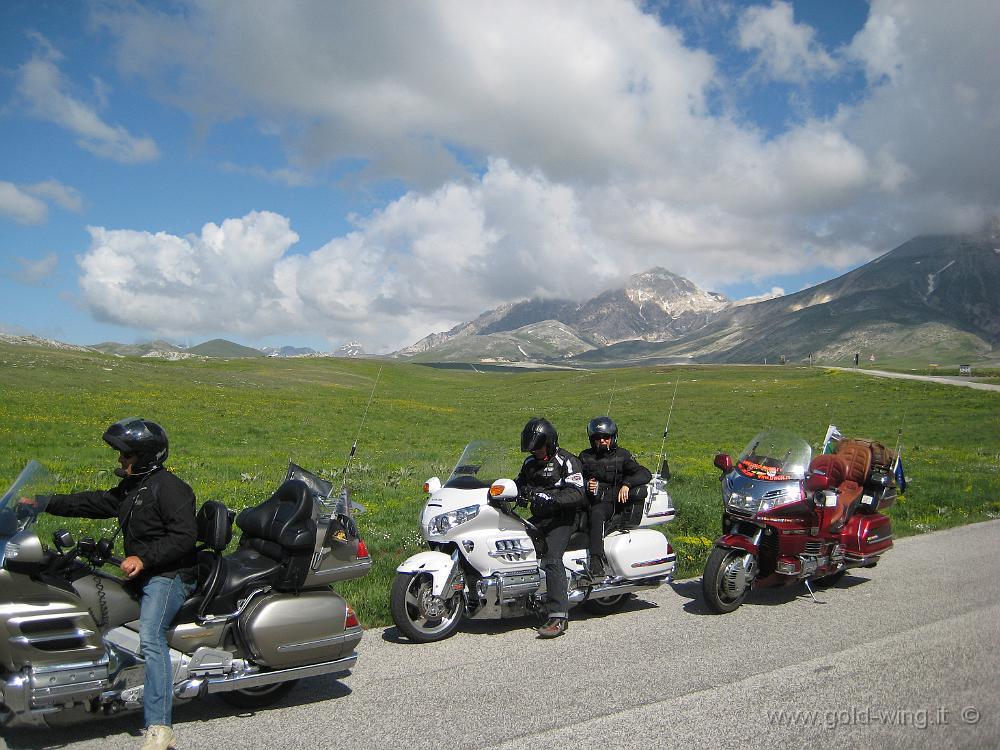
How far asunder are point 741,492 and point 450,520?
3.59m

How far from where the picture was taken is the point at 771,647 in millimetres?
6797

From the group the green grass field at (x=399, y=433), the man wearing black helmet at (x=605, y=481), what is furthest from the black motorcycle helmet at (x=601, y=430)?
the green grass field at (x=399, y=433)

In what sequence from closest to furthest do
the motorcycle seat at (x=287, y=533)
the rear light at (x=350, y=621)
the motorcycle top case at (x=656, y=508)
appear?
the motorcycle seat at (x=287, y=533) < the rear light at (x=350, y=621) < the motorcycle top case at (x=656, y=508)

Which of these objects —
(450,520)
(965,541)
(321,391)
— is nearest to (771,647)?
(450,520)

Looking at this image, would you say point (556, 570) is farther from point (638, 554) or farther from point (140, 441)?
point (140, 441)

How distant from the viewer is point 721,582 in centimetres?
800

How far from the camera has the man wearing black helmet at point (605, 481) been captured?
798 cm

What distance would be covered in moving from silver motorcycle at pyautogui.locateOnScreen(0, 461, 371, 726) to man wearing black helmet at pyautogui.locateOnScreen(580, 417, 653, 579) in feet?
9.42

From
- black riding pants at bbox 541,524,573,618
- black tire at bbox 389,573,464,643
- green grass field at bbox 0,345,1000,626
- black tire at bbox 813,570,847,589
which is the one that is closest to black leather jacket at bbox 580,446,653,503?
black riding pants at bbox 541,524,573,618

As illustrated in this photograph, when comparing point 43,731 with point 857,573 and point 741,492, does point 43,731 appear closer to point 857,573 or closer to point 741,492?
point 741,492

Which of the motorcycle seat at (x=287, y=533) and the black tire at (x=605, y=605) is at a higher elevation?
the motorcycle seat at (x=287, y=533)

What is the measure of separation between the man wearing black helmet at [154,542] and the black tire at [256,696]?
0.76 m

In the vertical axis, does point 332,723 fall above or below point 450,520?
below

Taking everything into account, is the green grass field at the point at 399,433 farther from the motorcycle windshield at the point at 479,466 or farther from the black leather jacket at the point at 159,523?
the black leather jacket at the point at 159,523
